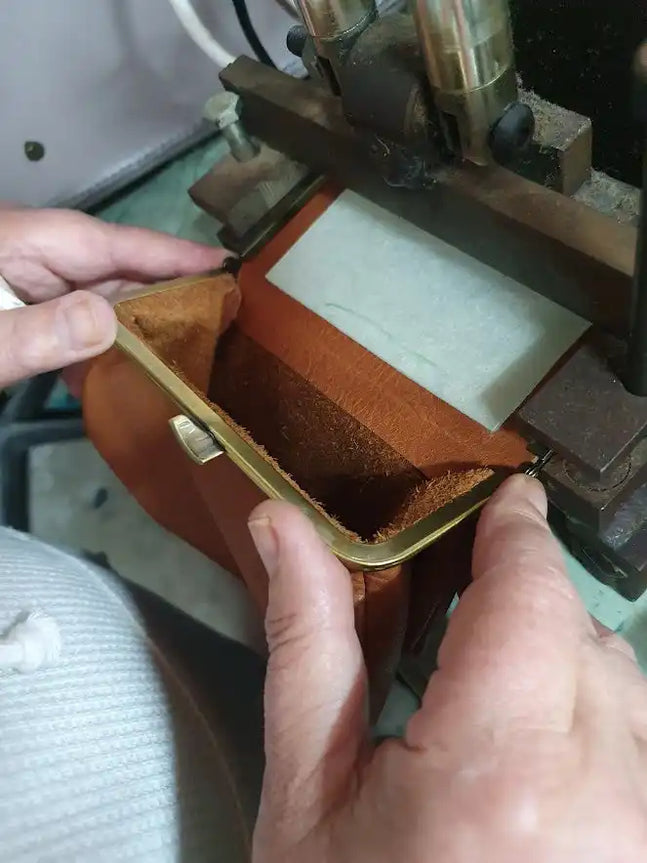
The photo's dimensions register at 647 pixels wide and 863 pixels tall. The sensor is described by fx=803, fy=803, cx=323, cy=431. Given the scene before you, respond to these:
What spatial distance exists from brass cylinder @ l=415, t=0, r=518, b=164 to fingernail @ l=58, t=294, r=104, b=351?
0.25 m

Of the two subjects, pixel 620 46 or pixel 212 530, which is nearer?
pixel 620 46

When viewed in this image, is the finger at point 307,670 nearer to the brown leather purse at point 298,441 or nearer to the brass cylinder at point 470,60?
the brown leather purse at point 298,441

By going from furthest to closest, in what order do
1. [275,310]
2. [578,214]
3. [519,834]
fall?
[275,310] < [578,214] < [519,834]

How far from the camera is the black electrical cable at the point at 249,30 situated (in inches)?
30.6

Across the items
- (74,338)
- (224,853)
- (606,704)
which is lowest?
(224,853)

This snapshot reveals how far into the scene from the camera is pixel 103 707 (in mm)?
470

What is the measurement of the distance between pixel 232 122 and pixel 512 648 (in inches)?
18.2

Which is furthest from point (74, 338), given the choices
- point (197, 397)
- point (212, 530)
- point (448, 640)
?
point (448, 640)

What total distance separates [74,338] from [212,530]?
20 cm

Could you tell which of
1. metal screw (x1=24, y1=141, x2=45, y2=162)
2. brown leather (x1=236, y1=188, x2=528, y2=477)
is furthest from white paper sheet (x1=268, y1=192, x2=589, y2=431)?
metal screw (x1=24, y1=141, x2=45, y2=162)

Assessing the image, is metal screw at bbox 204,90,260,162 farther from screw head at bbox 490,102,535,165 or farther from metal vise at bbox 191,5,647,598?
screw head at bbox 490,102,535,165

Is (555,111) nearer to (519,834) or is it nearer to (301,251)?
(301,251)

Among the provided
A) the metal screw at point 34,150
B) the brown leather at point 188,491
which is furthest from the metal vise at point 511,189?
the metal screw at point 34,150

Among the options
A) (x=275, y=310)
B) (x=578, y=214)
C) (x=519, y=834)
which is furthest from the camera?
(x=275, y=310)
